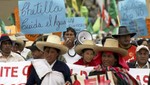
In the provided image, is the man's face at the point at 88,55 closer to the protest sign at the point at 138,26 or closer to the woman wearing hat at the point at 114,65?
the woman wearing hat at the point at 114,65

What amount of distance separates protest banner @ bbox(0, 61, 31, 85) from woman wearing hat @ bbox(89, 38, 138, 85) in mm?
2719

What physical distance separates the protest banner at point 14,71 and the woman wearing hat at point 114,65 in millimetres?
2719

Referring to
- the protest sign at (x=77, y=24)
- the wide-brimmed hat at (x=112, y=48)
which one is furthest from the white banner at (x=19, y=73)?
the protest sign at (x=77, y=24)

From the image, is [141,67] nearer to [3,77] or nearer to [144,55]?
[144,55]

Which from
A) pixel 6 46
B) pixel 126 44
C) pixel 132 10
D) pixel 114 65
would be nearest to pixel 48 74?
pixel 114 65

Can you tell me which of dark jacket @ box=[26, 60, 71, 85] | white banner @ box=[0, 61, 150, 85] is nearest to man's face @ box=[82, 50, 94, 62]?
white banner @ box=[0, 61, 150, 85]

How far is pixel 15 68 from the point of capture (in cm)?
982

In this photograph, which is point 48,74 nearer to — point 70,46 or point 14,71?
point 14,71

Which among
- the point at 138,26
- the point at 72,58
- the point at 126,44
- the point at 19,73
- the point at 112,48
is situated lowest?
the point at 19,73

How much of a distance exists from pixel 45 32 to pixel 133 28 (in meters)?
2.75

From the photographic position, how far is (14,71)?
9836 mm

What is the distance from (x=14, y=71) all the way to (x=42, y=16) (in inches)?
76.0

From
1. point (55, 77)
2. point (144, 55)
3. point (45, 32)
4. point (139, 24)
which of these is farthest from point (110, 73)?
point (139, 24)

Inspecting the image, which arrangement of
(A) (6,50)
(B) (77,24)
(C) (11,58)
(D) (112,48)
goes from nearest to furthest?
(D) (112,48) < (A) (6,50) < (C) (11,58) < (B) (77,24)
